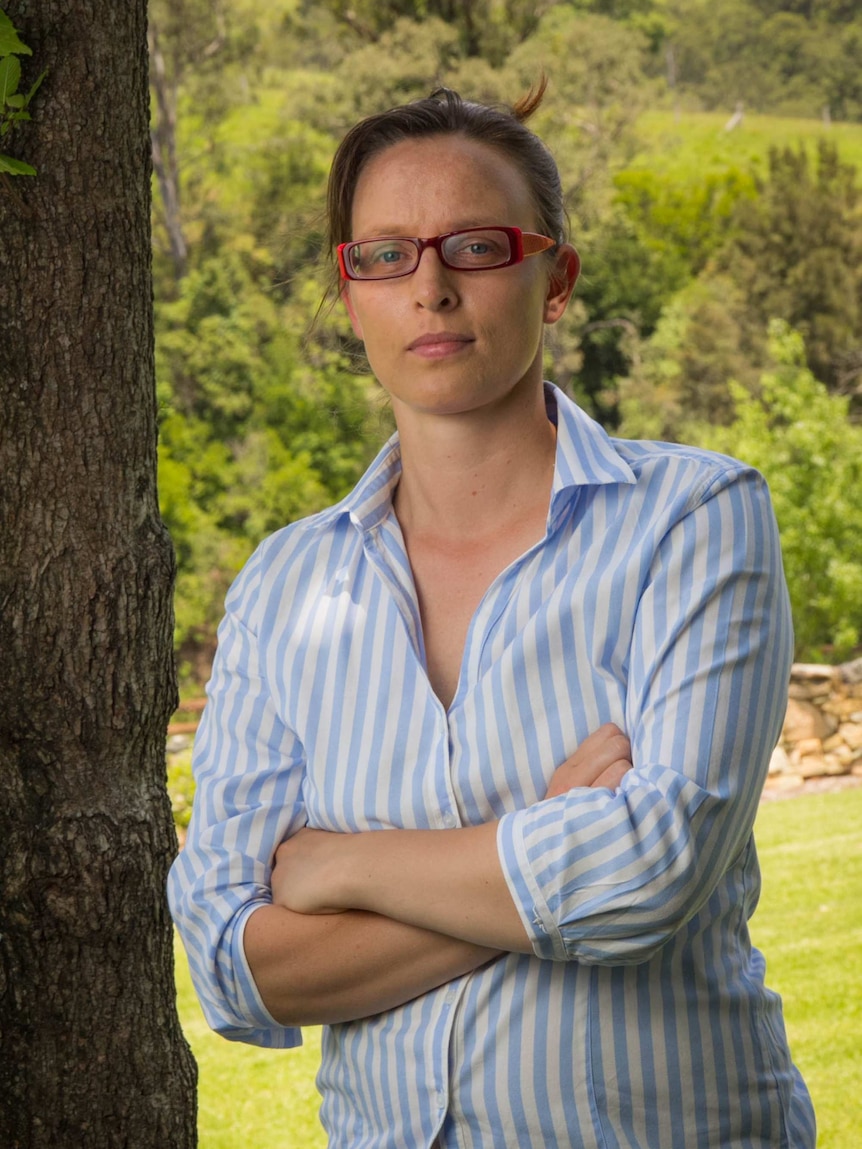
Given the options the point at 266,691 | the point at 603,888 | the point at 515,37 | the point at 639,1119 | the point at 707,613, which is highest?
the point at 515,37

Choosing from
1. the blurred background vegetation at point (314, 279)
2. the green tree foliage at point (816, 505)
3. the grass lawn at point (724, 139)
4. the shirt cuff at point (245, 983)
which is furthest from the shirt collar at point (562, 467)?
the grass lawn at point (724, 139)

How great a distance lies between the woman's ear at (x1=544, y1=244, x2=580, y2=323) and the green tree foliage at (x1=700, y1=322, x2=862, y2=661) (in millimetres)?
9516

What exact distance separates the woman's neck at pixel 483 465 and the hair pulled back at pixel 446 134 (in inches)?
8.9

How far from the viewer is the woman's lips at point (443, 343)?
50.7 inches

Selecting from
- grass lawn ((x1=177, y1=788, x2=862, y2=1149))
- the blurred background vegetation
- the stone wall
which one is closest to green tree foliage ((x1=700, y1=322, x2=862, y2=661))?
the stone wall

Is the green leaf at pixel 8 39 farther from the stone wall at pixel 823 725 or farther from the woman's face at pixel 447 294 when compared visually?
the stone wall at pixel 823 725

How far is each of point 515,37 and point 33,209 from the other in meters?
19.1

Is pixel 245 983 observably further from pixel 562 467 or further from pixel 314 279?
pixel 314 279

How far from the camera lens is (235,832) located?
1.33m

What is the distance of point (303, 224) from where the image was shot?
173cm

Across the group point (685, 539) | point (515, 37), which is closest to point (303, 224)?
point (685, 539)

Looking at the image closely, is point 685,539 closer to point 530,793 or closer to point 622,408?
point 530,793

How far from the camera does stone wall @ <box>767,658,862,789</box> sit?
9.70 metres

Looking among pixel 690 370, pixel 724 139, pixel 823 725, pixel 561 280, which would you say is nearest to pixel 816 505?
pixel 823 725
